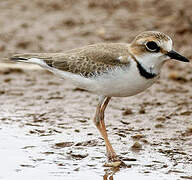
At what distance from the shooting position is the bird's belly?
229 inches

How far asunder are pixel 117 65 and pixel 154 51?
43 cm

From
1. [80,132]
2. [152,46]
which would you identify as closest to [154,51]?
[152,46]

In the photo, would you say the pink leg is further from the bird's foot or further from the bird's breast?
the bird's breast

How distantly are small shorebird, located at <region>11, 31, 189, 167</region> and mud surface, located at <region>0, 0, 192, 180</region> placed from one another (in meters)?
0.48

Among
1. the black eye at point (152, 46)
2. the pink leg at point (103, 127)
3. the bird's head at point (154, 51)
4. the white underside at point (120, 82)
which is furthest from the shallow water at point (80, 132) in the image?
the black eye at point (152, 46)

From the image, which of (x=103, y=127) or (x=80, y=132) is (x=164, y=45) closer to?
(x=103, y=127)

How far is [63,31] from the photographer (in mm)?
10875

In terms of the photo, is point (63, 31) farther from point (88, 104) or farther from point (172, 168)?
point (172, 168)

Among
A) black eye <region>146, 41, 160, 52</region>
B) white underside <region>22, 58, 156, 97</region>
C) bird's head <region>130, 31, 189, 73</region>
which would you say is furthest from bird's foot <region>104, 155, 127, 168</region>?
black eye <region>146, 41, 160, 52</region>

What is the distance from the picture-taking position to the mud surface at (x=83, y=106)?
6066mm

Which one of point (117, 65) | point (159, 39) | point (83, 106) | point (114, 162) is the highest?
point (83, 106)

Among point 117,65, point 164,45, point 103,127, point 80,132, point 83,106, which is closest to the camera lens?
point 164,45

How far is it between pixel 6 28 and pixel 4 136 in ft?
14.8

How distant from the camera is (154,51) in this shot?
5840 millimetres
